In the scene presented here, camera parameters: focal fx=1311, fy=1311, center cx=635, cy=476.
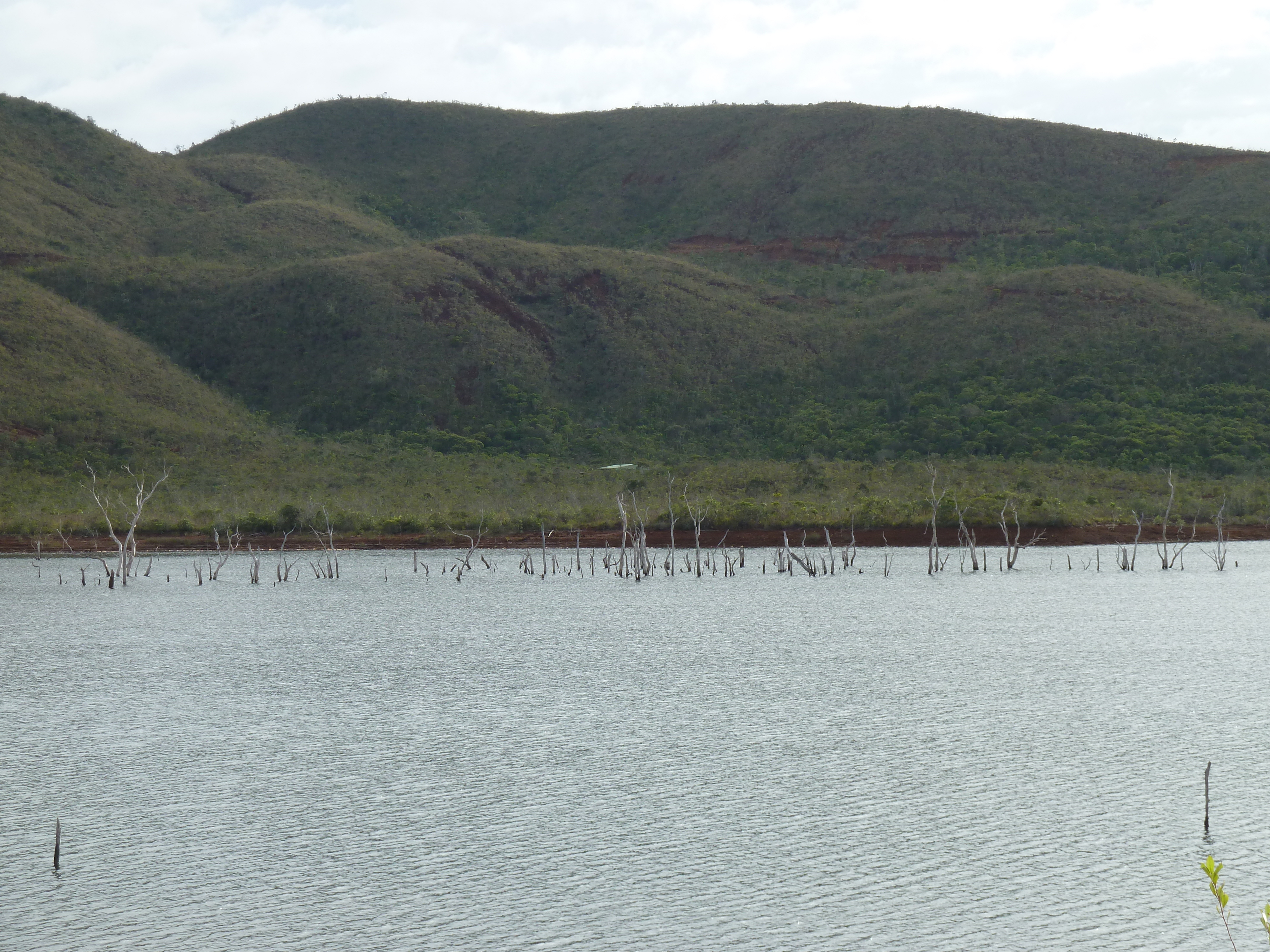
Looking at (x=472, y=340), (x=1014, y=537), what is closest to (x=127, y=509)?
(x=1014, y=537)

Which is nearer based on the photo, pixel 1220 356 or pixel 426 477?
pixel 426 477

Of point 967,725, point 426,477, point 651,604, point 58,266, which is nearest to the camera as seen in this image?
point 967,725

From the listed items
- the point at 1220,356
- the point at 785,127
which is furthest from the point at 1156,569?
the point at 785,127

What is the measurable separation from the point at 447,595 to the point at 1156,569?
25450 mm

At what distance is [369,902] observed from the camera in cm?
1110

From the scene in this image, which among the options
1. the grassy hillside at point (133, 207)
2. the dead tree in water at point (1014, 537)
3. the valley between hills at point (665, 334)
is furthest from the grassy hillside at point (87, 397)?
the dead tree in water at point (1014, 537)

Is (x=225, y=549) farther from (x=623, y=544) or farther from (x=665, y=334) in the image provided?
(x=665, y=334)

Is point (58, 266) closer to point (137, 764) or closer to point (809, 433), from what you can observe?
point (809, 433)

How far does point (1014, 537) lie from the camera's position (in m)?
58.0

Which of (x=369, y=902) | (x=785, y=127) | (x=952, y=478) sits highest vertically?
(x=785, y=127)

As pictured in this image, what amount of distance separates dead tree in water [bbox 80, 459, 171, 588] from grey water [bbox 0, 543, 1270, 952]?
44.4ft

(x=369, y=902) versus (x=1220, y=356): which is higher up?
(x=1220, y=356)

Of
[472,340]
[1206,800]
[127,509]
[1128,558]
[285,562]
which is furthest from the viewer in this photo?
[472,340]

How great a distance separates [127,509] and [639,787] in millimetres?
37722
